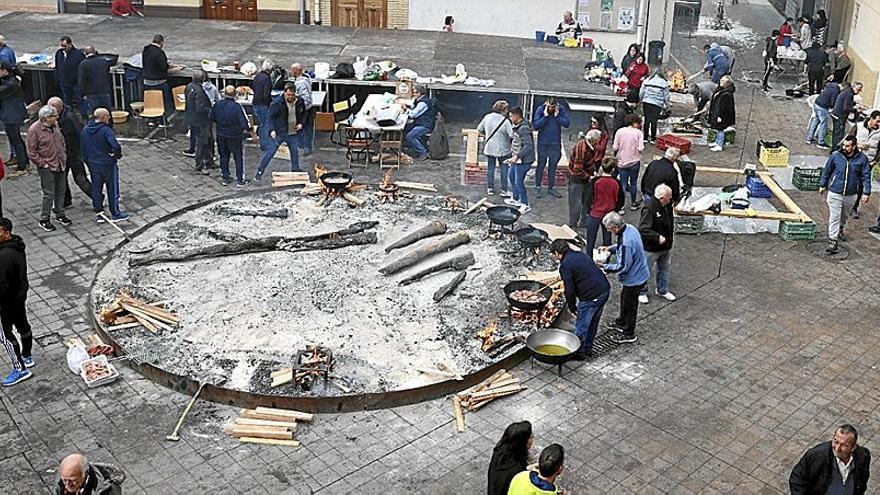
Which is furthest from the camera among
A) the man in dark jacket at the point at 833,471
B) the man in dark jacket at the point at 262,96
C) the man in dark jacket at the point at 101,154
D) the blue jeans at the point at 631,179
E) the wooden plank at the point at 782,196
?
the man in dark jacket at the point at 262,96

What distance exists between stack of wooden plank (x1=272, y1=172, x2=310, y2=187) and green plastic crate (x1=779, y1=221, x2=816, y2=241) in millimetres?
7870

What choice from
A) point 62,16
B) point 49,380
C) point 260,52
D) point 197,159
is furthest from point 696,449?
point 62,16

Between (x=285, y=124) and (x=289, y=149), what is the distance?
0.89 metres

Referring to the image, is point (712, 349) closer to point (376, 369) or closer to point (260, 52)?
point (376, 369)

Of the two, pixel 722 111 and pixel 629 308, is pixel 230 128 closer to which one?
pixel 629 308

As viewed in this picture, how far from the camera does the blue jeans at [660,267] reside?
535 inches

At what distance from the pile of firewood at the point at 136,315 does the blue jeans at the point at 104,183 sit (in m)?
3.56

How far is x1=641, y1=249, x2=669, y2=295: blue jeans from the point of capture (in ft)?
44.6

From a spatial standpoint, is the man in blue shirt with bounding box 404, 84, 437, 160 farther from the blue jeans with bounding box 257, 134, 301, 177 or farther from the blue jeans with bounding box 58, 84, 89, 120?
the blue jeans with bounding box 58, 84, 89, 120

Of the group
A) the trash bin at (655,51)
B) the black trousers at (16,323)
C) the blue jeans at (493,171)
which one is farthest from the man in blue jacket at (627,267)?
the trash bin at (655,51)

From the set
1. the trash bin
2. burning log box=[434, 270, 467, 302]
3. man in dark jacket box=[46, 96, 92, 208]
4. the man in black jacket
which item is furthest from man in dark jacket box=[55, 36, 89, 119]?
the trash bin

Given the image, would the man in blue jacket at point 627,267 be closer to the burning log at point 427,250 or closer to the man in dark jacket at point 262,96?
the burning log at point 427,250

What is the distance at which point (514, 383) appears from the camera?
11.6 m

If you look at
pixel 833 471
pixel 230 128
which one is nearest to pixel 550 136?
pixel 230 128
